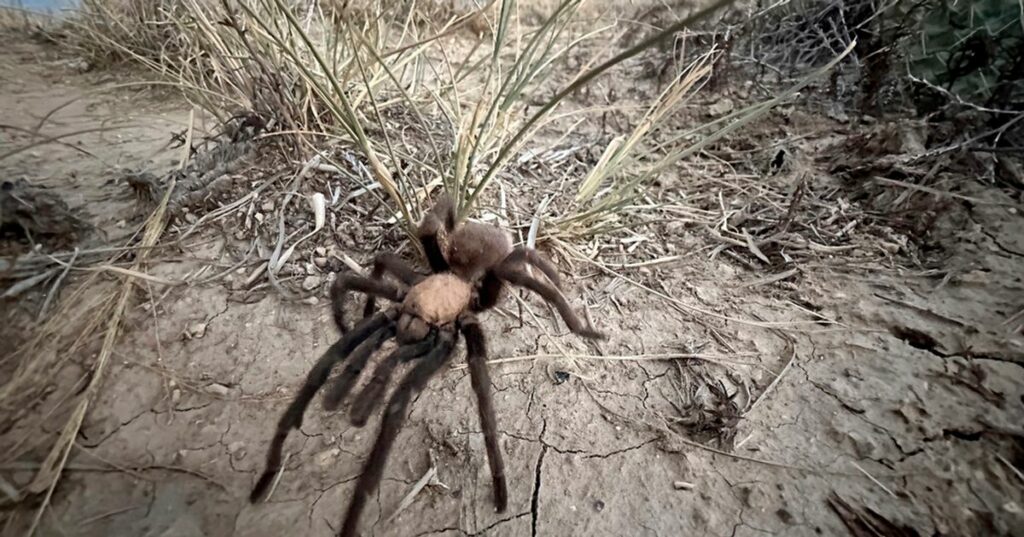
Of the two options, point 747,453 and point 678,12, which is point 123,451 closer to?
point 747,453

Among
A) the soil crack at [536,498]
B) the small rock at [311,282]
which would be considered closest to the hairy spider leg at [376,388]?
the soil crack at [536,498]

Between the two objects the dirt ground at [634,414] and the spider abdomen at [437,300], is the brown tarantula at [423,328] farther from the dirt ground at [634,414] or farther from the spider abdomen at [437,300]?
the dirt ground at [634,414]

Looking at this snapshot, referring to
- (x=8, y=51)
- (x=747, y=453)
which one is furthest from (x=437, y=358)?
(x=8, y=51)

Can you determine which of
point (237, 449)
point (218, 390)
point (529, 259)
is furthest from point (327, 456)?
point (529, 259)

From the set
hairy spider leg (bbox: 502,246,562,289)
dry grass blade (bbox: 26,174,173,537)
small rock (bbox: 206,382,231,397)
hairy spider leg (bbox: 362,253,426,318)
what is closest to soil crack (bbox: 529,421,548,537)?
hairy spider leg (bbox: 502,246,562,289)

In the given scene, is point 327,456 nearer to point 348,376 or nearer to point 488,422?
point 348,376

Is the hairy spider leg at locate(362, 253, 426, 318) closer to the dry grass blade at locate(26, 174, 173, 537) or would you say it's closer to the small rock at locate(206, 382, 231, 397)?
the small rock at locate(206, 382, 231, 397)

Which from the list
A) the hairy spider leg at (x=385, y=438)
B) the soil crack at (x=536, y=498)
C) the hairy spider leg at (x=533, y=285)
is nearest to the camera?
the hairy spider leg at (x=385, y=438)
